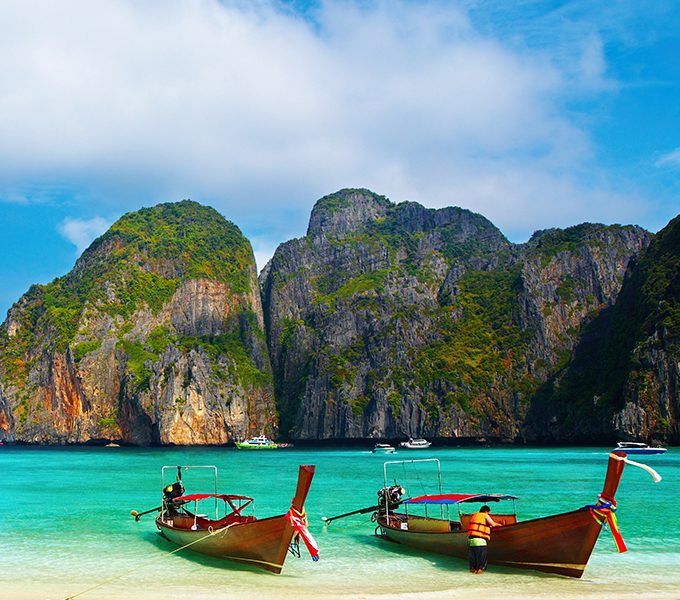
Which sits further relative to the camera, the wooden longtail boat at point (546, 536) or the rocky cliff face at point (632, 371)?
the rocky cliff face at point (632, 371)

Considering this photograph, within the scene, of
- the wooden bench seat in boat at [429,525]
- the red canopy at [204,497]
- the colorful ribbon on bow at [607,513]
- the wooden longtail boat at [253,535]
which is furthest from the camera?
the red canopy at [204,497]

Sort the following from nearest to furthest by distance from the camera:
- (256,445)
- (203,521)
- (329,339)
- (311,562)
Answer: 1. (311,562)
2. (203,521)
3. (256,445)
4. (329,339)

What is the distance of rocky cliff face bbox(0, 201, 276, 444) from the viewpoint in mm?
115500

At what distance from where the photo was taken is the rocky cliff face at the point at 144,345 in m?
116

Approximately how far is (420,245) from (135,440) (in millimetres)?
91426

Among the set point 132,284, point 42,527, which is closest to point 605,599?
point 42,527

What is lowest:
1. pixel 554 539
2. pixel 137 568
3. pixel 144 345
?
pixel 137 568

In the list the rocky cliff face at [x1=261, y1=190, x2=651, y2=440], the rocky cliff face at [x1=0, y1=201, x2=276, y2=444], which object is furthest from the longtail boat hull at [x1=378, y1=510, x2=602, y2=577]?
the rocky cliff face at [x1=261, y1=190, x2=651, y2=440]

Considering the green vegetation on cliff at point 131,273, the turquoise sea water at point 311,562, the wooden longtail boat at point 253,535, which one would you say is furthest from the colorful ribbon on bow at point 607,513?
the green vegetation on cliff at point 131,273

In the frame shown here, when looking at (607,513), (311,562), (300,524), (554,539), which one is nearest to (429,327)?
(311,562)

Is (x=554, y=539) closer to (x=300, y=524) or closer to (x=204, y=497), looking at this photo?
(x=300, y=524)

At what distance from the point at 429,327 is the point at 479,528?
4918 inches

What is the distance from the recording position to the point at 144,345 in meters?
127

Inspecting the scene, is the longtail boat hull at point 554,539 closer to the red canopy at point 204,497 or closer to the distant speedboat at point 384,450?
the red canopy at point 204,497
